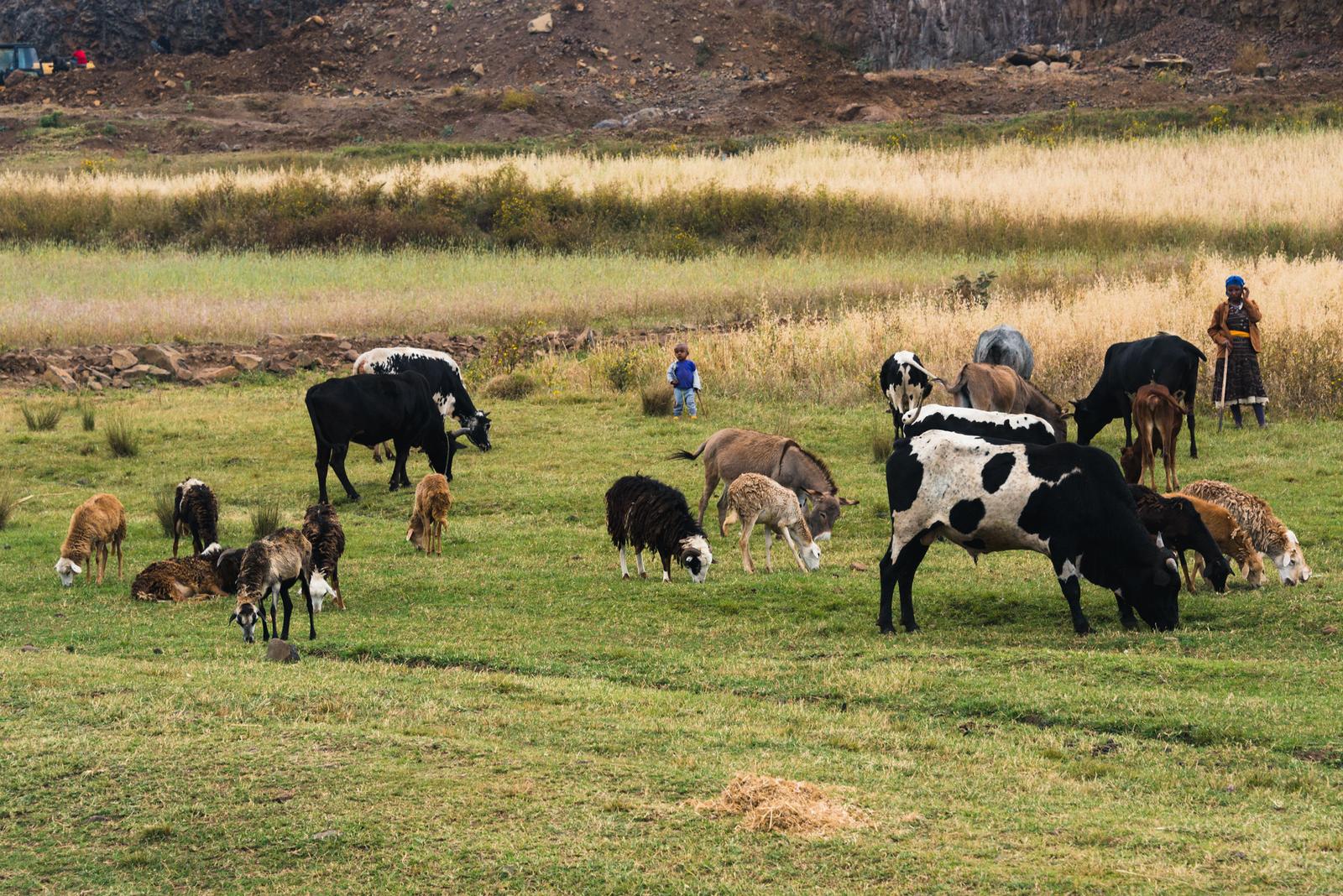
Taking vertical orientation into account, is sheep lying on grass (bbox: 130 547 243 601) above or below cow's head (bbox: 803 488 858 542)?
below

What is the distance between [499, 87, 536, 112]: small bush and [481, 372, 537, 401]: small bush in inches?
1726

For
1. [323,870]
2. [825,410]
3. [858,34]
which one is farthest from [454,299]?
[858,34]

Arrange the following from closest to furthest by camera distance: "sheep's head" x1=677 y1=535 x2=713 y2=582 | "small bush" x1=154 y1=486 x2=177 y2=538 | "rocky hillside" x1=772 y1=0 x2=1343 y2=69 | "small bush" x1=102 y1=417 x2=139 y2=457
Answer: "sheep's head" x1=677 y1=535 x2=713 y2=582
"small bush" x1=154 y1=486 x2=177 y2=538
"small bush" x1=102 y1=417 x2=139 y2=457
"rocky hillside" x1=772 y1=0 x2=1343 y2=69

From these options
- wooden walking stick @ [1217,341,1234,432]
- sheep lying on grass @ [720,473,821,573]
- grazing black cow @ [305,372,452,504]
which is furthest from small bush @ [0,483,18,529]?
wooden walking stick @ [1217,341,1234,432]

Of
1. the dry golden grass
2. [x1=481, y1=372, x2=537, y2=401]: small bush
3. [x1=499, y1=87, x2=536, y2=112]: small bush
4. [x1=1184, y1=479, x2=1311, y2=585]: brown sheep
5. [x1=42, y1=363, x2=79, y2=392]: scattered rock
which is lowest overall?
[x1=1184, y1=479, x2=1311, y2=585]: brown sheep

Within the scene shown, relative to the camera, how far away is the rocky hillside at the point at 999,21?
68250 mm

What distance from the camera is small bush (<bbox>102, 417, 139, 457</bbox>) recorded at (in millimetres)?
22750

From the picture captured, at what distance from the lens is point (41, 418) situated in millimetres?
24484

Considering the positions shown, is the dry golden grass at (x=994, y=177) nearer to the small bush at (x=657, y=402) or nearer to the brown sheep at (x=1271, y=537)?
the small bush at (x=657, y=402)

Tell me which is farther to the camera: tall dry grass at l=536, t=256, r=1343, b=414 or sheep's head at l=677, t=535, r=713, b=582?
tall dry grass at l=536, t=256, r=1343, b=414

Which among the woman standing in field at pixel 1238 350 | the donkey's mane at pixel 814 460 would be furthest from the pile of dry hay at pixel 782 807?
the woman standing in field at pixel 1238 350

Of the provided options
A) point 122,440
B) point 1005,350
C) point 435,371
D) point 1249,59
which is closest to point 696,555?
point 1005,350

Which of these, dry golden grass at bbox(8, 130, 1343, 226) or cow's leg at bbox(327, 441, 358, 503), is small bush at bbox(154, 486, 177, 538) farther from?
dry golden grass at bbox(8, 130, 1343, 226)

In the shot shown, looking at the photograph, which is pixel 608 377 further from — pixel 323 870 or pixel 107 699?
pixel 323 870
